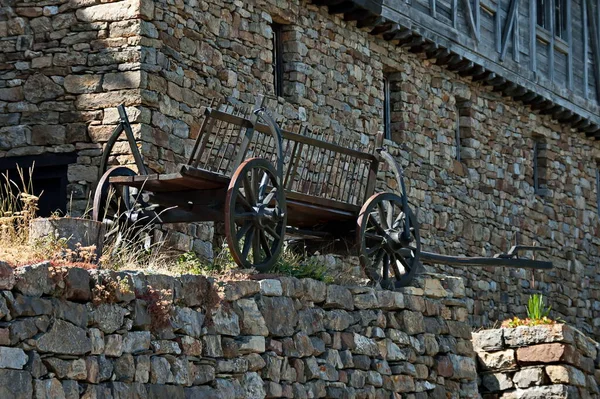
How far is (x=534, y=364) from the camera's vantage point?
14.1m

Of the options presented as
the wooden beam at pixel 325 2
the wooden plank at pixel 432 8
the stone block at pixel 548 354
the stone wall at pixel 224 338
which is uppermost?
the wooden plank at pixel 432 8

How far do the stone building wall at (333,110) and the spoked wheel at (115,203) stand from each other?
1.67 metres

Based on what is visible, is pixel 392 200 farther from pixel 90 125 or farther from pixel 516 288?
pixel 516 288

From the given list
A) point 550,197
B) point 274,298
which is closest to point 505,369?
point 274,298

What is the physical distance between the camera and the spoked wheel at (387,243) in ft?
39.1

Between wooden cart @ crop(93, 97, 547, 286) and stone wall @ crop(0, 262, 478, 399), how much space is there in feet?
1.35

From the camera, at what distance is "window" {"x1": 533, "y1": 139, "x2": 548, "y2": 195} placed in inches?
828

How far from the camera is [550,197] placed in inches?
827

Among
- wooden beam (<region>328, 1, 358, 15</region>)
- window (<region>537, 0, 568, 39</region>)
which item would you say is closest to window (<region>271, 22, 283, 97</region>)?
wooden beam (<region>328, 1, 358, 15</region>)

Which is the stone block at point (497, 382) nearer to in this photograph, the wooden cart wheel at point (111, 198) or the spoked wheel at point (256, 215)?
the spoked wheel at point (256, 215)

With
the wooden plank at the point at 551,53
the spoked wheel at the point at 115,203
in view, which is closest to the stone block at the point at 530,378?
the spoked wheel at the point at 115,203

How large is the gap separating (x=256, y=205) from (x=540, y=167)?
1123cm

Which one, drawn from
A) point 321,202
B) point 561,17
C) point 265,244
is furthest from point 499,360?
point 561,17

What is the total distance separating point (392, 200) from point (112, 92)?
2.99m
